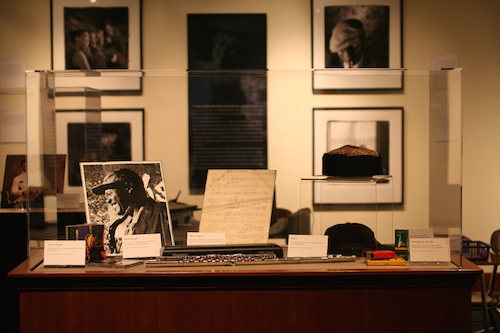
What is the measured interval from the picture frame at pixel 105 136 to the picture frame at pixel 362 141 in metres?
0.75

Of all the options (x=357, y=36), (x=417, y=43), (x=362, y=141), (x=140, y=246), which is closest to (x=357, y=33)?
(x=357, y=36)

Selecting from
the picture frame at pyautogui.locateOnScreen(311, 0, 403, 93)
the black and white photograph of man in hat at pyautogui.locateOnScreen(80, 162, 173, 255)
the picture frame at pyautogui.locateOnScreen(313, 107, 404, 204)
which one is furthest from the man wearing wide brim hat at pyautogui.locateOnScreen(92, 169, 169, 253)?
the picture frame at pyautogui.locateOnScreen(311, 0, 403, 93)

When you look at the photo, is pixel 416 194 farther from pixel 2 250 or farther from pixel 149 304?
pixel 2 250

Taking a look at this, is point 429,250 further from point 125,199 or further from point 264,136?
point 125,199

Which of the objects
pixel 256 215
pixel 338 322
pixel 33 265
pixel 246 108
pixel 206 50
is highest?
pixel 206 50

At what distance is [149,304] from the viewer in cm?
194

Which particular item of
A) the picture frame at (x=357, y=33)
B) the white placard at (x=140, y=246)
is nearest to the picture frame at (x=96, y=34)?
the picture frame at (x=357, y=33)

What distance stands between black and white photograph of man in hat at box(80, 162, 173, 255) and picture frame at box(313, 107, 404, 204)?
654 mm

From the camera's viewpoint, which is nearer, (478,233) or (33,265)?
(33,265)

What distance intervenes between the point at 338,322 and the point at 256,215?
0.54m

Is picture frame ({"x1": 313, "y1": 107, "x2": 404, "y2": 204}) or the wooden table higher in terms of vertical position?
picture frame ({"x1": 313, "y1": 107, "x2": 404, "y2": 204})

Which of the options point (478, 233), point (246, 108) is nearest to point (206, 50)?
point (246, 108)

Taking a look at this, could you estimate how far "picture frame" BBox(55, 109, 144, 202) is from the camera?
7.45 feet

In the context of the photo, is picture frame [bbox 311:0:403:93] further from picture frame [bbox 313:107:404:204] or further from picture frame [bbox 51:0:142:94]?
picture frame [bbox 313:107:404:204]
